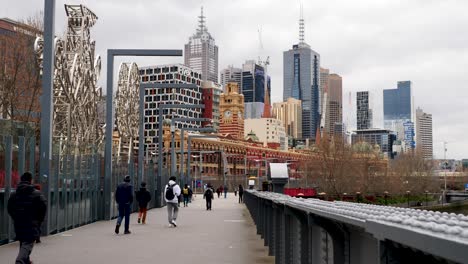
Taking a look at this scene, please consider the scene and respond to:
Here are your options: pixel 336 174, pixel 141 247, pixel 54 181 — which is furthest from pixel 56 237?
pixel 336 174

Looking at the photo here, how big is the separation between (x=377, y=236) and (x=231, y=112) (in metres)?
184

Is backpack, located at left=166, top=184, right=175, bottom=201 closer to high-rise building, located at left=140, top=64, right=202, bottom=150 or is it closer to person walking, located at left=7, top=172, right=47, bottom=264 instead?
person walking, located at left=7, top=172, right=47, bottom=264

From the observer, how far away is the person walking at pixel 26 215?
10.1m

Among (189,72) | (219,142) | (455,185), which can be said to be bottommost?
(455,185)

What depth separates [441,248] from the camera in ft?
6.94

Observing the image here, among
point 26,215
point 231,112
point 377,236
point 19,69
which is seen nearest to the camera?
point 377,236

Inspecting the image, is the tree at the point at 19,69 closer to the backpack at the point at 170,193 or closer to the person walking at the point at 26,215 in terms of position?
the backpack at the point at 170,193

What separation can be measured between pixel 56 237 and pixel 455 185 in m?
146

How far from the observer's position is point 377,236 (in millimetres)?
3041

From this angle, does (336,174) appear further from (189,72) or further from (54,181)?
(189,72)

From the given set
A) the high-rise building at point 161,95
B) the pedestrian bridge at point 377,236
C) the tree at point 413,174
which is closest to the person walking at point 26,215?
the pedestrian bridge at point 377,236

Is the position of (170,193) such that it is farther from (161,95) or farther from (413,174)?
(161,95)

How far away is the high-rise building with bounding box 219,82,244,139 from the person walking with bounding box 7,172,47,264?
17396cm

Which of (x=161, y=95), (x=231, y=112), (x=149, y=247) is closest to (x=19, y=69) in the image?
(x=149, y=247)
